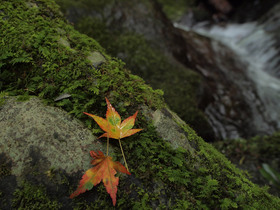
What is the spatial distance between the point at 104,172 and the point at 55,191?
1.39 ft

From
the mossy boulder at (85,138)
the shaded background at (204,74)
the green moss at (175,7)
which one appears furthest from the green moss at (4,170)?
the green moss at (175,7)

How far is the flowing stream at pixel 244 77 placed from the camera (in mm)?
6012

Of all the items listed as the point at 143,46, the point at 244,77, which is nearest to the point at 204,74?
the point at 244,77

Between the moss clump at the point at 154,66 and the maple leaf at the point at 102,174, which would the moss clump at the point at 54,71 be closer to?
the maple leaf at the point at 102,174

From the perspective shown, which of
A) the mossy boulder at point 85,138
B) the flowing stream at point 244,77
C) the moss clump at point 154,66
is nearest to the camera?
the mossy boulder at point 85,138

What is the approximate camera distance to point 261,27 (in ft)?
37.1

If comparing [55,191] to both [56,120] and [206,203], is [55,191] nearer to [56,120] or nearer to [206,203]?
[56,120]

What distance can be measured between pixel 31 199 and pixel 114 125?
0.91m

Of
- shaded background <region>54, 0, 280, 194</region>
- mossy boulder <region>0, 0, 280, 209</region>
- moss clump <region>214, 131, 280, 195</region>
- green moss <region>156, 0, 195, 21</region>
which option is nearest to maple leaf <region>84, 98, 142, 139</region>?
mossy boulder <region>0, 0, 280, 209</region>

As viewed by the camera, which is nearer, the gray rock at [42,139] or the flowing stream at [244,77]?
the gray rock at [42,139]

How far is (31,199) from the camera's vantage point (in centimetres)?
164

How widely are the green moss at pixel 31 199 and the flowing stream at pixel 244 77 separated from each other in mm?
4612

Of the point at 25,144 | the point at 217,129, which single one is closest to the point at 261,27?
the point at 217,129

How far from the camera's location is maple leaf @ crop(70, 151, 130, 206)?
170cm
